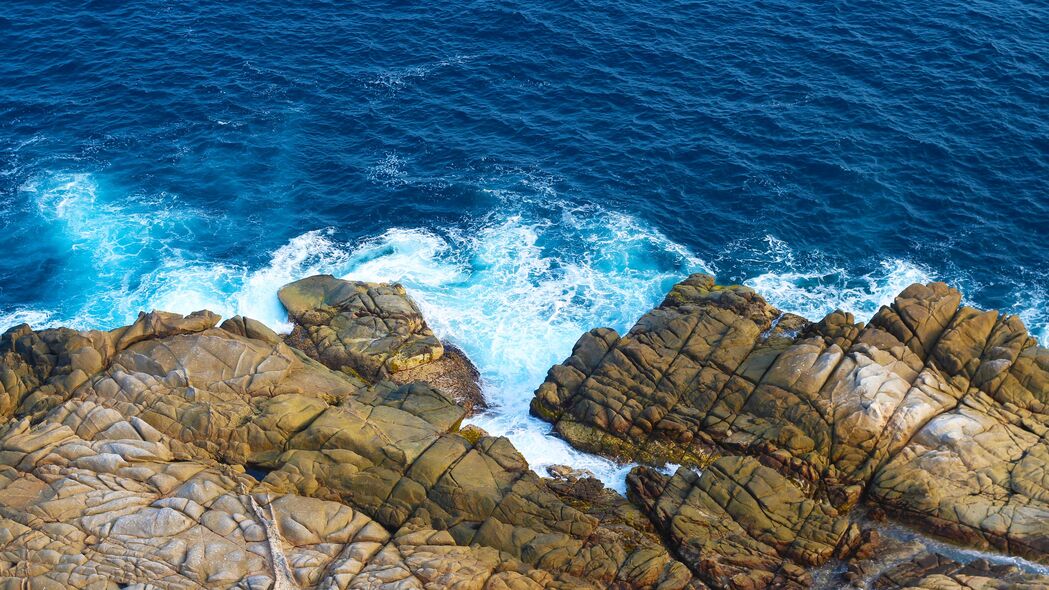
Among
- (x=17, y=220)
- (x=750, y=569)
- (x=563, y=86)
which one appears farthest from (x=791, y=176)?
(x=17, y=220)

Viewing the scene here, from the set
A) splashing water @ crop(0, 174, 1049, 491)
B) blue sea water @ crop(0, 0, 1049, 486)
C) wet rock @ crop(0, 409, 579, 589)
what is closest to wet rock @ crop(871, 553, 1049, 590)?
blue sea water @ crop(0, 0, 1049, 486)

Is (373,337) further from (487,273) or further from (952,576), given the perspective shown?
(952,576)

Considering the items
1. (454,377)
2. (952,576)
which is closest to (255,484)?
(454,377)

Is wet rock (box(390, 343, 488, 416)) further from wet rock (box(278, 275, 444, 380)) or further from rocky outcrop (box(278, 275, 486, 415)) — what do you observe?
A: wet rock (box(278, 275, 444, 380))

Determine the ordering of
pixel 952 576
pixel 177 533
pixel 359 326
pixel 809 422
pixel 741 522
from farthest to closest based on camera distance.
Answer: pixel 359 326
pixel 809 422
pixel 741 522
pixel 952 576
pixel 177 533

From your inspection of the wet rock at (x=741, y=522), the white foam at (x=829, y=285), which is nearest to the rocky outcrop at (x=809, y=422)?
the wet rock at (x=741, y=522)

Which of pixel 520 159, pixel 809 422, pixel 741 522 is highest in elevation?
pixel 520 159
